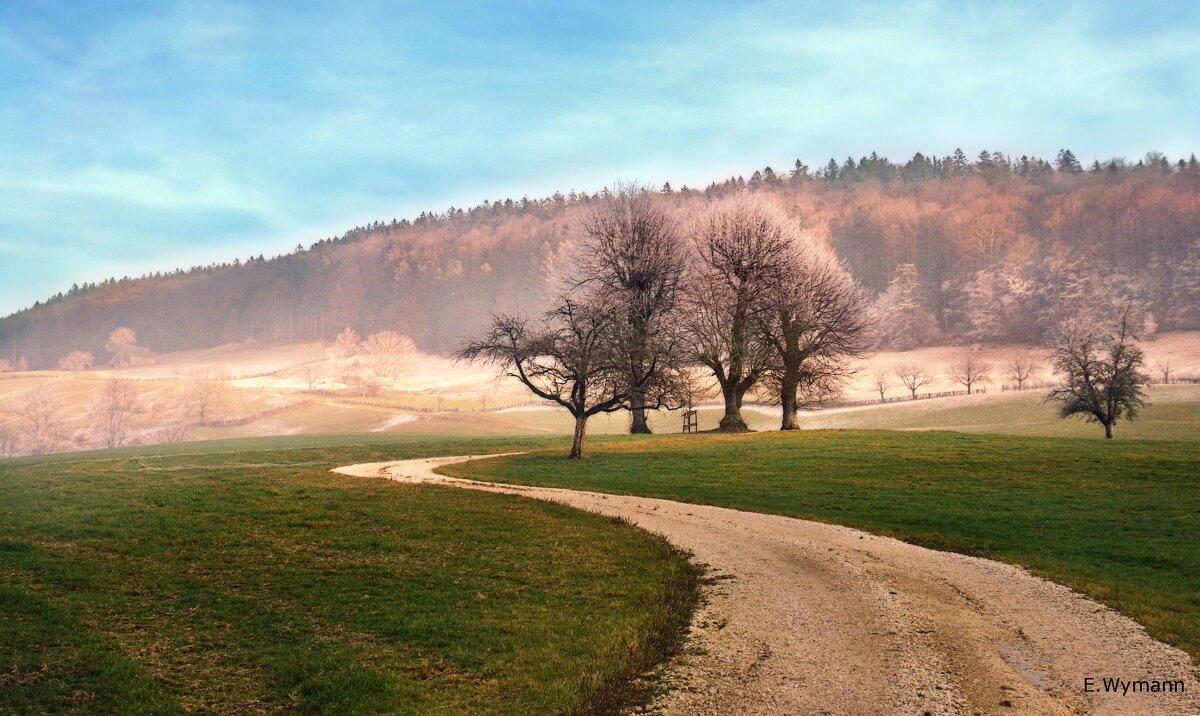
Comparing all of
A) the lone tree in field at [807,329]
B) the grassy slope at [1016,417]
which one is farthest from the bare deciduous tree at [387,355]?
the lone tree in field at [807,329]

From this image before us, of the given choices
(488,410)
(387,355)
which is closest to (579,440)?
(488,410)

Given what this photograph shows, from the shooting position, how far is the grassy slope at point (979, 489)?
55.1 ft

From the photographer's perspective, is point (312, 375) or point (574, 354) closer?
point (574, 354)

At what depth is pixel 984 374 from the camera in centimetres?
12081

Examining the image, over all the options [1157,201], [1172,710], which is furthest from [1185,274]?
[1172,710]

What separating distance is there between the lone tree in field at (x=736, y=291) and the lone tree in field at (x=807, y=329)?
0.85m

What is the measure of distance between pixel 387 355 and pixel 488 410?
2111 inches

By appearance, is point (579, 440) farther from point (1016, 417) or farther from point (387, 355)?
point (387, 355)

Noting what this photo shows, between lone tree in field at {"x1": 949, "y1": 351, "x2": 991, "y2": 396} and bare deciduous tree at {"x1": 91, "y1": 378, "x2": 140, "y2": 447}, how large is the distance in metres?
129

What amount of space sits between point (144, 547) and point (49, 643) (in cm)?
663

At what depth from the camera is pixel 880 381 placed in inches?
4656

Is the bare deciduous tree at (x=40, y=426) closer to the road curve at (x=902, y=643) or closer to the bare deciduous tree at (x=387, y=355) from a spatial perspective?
the bare deciduous tree at (x=387, y=355)

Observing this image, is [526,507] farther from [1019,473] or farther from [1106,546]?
[1019,473]

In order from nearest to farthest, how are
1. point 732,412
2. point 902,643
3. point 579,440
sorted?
point 902,643, point 579,440, point 732,412
